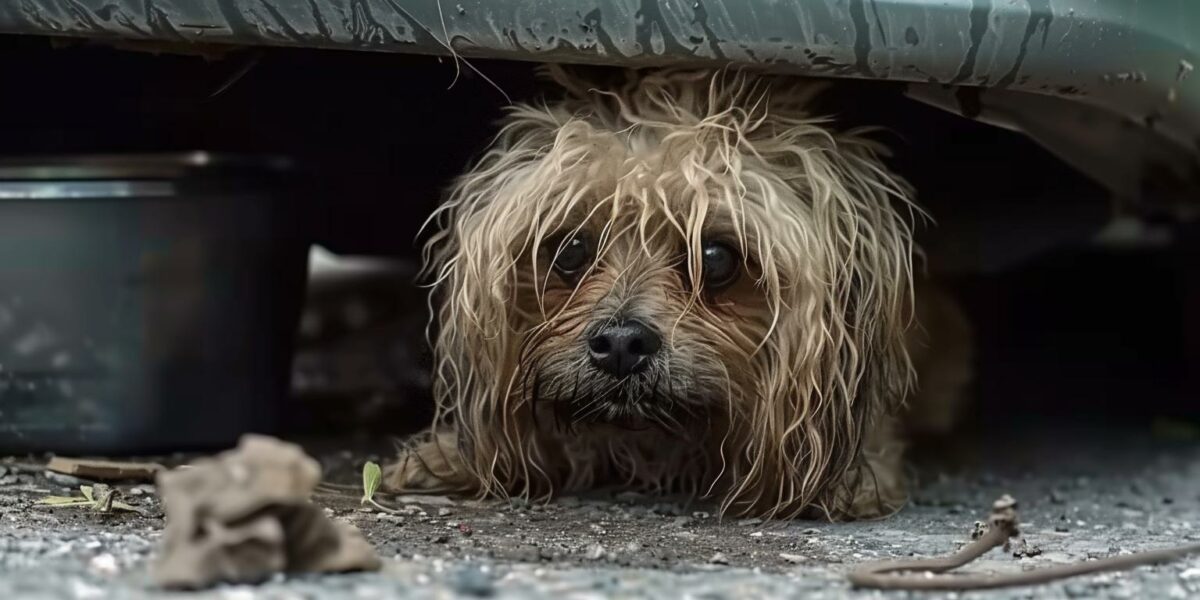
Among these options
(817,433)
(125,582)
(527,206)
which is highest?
(527,206)

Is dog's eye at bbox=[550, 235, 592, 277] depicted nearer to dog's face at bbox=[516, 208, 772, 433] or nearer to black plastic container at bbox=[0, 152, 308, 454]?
dog's face at bbox=[516, 208, 772, 433]

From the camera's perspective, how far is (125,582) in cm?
168

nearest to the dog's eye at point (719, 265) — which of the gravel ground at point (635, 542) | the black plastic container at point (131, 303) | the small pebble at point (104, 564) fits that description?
the gravel ground at point (635, 542)

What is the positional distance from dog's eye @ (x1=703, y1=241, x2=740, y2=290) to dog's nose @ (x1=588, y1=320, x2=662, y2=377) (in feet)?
0.65

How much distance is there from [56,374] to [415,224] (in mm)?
883

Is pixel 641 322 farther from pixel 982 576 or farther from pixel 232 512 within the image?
pixel 232 512

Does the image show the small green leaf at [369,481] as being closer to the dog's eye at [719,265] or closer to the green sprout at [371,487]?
the green sprout at [371,487]

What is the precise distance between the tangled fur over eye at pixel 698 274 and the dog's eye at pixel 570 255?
0.03 meters

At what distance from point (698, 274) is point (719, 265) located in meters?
0.07

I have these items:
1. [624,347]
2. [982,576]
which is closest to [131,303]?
[624,347]

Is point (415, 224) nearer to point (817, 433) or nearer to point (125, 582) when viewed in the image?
point (817, 433)

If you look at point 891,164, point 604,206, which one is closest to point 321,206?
point 604,206

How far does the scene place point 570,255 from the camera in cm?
267

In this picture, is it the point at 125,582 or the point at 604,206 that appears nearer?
the point at 125,582
